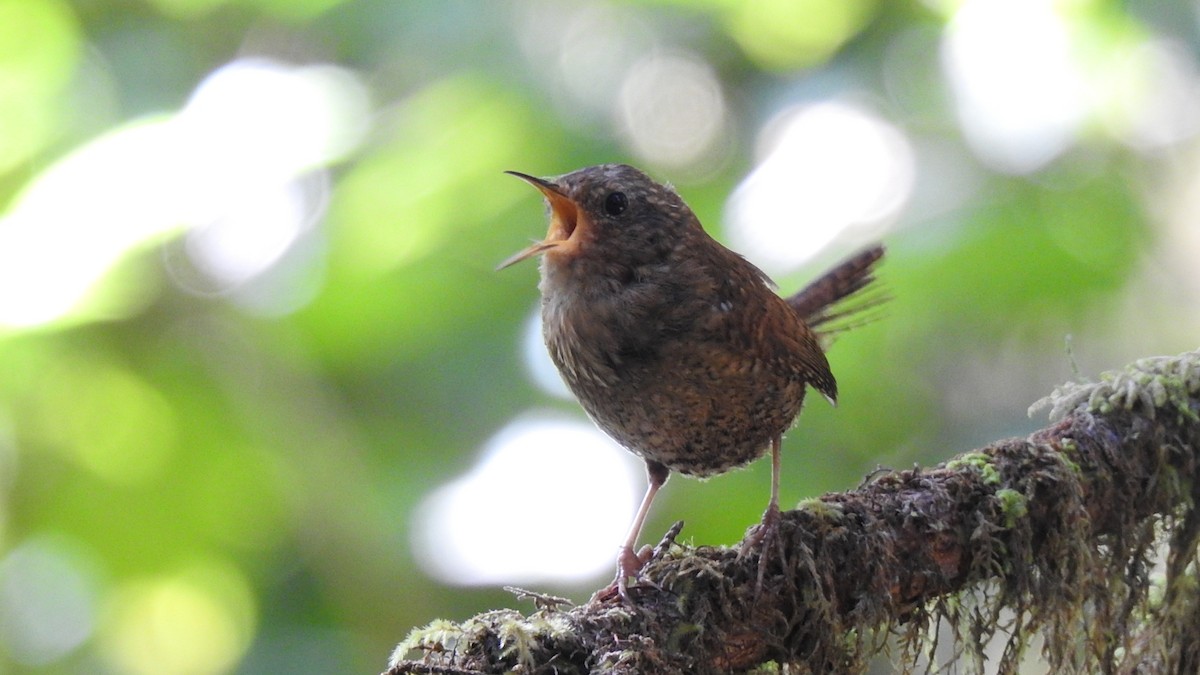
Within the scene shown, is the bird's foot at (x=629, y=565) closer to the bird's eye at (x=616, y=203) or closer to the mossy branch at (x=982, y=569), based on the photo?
the mossy branch at (x=982, y=569)

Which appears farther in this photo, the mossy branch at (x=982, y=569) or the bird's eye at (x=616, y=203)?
the bird's eye at (x=616, y=203)

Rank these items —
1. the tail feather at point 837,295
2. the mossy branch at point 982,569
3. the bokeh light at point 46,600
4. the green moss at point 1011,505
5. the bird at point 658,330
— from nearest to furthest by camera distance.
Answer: the mossy branch at point 982,569 < the green moss at point 1011,505 < the bird at point 658,330 < the tail feather at point 837,295 < the bokeh light at point 46,600

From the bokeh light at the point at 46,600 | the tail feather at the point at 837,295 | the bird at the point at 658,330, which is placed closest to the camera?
the bird at the point at 658,330

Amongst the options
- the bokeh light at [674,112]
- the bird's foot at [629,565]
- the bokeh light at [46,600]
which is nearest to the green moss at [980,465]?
the bird's foot at [629,565]

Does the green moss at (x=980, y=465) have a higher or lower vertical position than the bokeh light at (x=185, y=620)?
lower

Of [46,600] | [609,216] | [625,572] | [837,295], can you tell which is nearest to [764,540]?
[625,572]

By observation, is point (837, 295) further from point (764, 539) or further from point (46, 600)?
point (46, 600)
